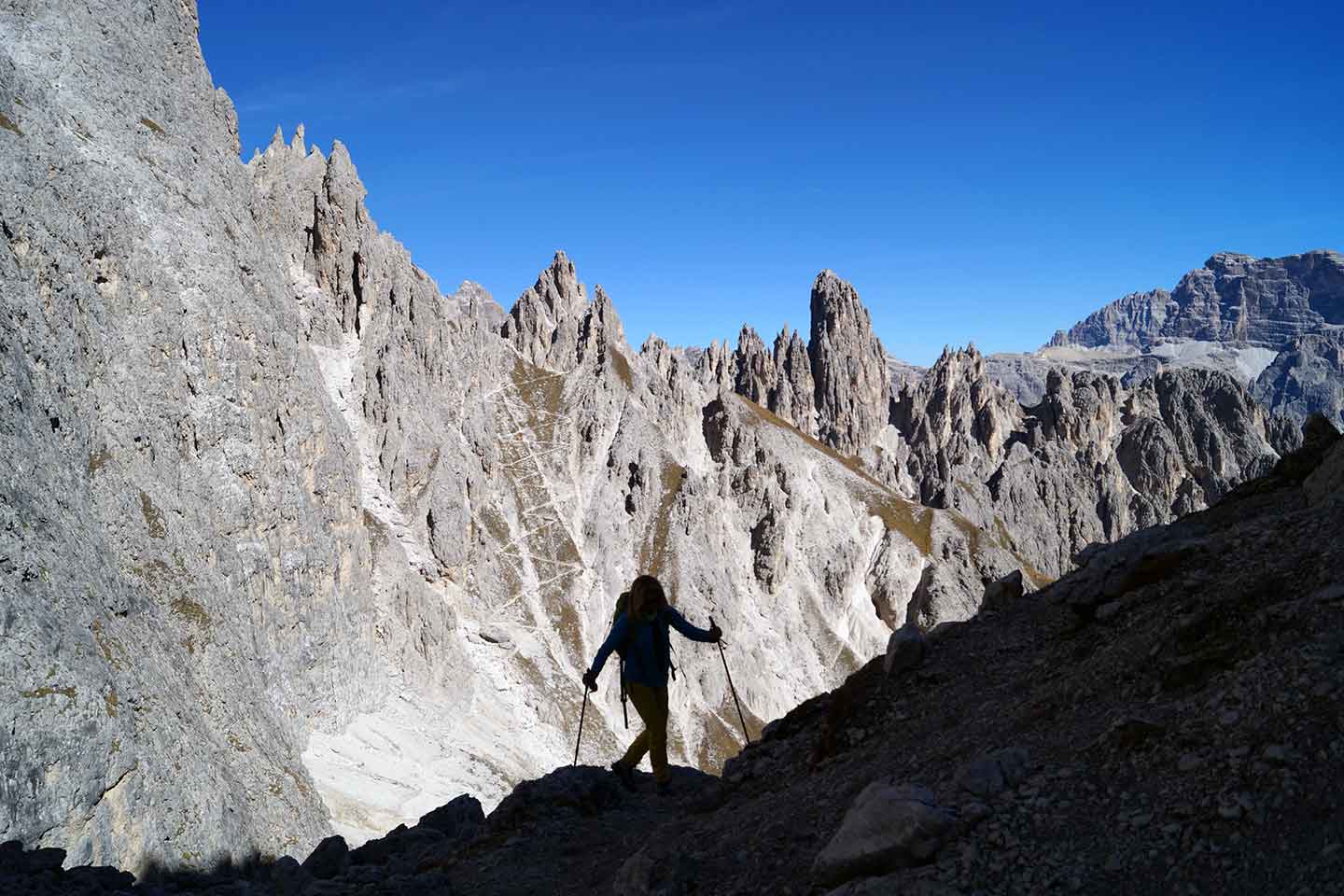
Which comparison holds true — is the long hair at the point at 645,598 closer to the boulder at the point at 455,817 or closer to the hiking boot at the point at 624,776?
the hiking boot at the point at 624,776

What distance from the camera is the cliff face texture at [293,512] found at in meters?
29.2

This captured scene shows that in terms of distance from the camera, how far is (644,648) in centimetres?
1352

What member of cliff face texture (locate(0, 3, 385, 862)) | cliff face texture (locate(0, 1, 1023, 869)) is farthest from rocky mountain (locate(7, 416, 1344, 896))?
cliff face texture (locate(0, 1, 1023, 869))

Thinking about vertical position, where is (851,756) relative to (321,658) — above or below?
below

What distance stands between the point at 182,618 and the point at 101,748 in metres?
14.3

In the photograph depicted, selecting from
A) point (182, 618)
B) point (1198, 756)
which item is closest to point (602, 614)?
point (182, 618)

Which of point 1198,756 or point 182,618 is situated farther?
point 182,618

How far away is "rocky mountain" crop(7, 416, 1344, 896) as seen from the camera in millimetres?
6133

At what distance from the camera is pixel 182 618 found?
3894 centimetres

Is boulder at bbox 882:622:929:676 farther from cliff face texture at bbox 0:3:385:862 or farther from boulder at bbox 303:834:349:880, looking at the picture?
cliff face texture at bbox 0:3:385:862

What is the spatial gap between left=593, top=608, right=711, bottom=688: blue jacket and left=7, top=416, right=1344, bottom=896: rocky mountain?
6.61 feet

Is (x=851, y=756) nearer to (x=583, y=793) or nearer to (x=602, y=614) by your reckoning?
(x=583, y=793)

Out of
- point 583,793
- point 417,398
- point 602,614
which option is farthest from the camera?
point 602,614

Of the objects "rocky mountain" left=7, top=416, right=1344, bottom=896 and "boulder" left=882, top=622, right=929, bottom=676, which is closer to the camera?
"rocky mountain" left=7, top=416, right=1344, bottom=896
